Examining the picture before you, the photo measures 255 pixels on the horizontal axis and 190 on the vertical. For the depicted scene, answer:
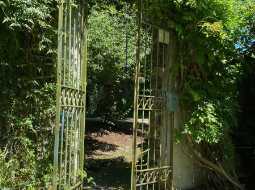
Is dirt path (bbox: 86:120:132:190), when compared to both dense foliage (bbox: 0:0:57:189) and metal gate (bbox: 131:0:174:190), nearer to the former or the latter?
metal gate (bbox: 131:0:174:190)

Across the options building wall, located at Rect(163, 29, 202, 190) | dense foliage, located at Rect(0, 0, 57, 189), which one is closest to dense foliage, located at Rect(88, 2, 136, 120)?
building wall, located at Rect(163, 29, 202, 190)

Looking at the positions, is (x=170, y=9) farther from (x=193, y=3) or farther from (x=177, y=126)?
(x=177, y=126)

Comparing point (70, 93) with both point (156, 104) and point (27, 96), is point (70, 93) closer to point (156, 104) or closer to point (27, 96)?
point (27, 96)

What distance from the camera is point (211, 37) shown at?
7215 mm

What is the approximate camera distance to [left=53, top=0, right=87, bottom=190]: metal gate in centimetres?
525

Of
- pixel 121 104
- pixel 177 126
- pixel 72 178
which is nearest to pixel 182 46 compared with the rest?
pixel 177 126

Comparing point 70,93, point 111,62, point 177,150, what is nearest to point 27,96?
point 70,93

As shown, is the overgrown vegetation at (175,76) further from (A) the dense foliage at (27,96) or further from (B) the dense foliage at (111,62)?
(B) the dense foliage at (111,62)

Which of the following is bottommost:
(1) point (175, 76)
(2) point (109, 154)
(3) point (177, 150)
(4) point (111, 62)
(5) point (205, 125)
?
(2) point (109, 154)

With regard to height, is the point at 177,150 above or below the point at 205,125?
below

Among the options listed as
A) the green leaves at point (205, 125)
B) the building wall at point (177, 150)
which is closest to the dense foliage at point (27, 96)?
the building wall at point (177, 150)

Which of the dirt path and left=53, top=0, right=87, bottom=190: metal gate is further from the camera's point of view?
the dirt path

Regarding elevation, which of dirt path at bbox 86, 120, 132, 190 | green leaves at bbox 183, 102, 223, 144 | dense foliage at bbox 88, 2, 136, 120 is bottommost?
dirt path at bbox 86, 120, 132, 190

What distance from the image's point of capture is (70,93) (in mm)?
5523
